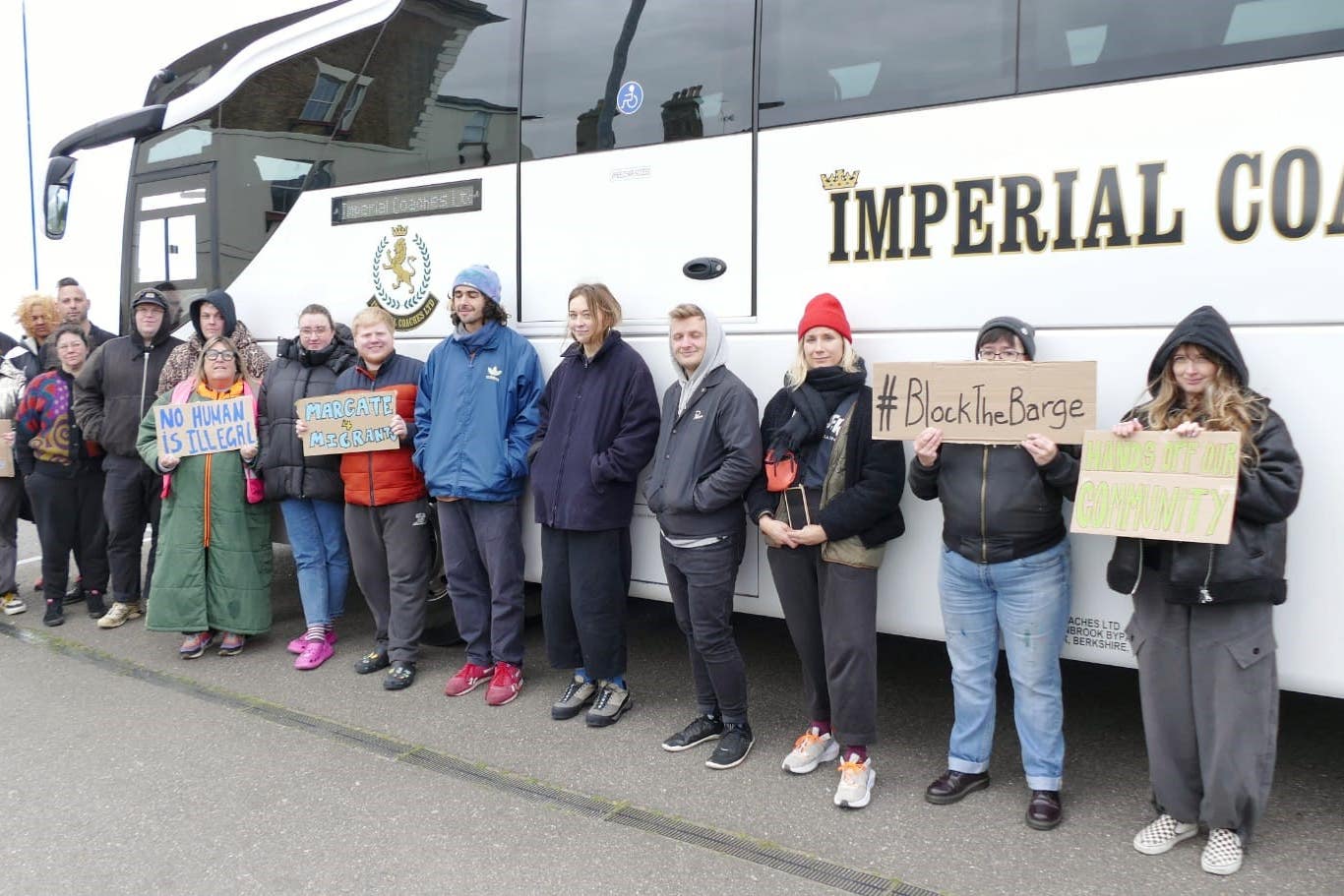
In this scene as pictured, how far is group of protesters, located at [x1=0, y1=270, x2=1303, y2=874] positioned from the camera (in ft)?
10.4

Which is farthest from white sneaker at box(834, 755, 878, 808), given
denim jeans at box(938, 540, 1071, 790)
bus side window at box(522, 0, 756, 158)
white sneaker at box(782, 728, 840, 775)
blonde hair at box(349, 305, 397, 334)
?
blonde hair at box(349, 305, 397, 334)

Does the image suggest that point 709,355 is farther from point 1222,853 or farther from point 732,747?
point 1222,853

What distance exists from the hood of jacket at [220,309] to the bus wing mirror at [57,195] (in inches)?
75.0

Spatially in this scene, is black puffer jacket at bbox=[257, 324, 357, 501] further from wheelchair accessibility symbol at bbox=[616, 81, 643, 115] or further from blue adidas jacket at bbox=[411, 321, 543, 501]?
wheelchair accessibility symbol at bbox=[616, 81, 643, 115]

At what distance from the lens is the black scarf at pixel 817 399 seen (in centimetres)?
372

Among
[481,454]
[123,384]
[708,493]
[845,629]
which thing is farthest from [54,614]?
[845,629]

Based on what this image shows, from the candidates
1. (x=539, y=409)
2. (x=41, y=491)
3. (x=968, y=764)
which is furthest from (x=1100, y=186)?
(x=41, y=491)

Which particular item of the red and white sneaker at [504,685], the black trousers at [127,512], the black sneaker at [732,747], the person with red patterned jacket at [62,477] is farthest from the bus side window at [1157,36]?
the person with red patterned jacket at [62,477]

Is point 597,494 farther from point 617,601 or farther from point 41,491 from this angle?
point 41,491

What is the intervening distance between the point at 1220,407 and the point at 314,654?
424 centimetres

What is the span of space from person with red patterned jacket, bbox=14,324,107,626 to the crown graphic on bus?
465 centimetres

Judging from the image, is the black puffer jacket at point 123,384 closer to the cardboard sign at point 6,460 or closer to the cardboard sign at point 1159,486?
the cardboard sign at point 6,460

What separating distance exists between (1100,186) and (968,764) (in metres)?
1.95

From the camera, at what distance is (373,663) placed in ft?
17.4
